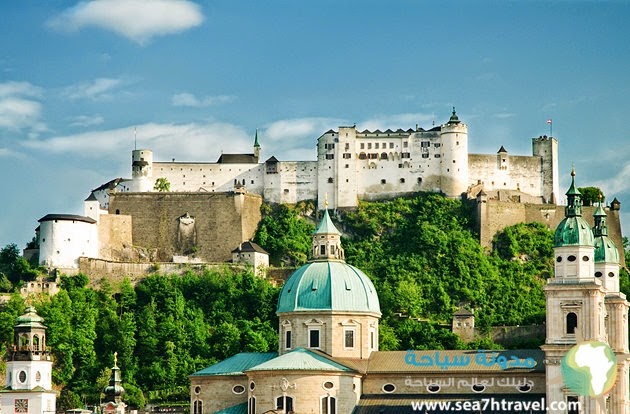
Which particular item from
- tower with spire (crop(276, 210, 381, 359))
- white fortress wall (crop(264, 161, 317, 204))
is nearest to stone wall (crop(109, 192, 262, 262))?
white fortress wall (crop(264, 161, 317, 204))

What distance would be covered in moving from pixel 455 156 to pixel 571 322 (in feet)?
167

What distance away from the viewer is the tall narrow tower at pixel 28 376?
7869cm

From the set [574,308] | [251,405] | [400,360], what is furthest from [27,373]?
[574,308]

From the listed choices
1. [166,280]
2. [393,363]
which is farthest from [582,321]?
[166,280]

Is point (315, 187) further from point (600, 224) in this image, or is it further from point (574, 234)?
point (574, 234)

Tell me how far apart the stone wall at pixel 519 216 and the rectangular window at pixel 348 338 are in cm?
3879

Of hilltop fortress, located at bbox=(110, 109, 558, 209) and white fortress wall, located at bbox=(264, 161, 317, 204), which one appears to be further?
white fortress wall, located at bbox=(264, 161, 317, 204)

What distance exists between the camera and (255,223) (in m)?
127

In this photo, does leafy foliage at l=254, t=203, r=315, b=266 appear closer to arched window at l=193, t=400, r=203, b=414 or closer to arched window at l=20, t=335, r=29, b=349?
arched window at l=193, t=400, r=203, b=414

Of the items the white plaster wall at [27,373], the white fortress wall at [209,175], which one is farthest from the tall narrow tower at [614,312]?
the white fortress wall at [209,175]

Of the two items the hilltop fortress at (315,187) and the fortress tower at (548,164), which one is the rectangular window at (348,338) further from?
the fortress tower at (548,164)

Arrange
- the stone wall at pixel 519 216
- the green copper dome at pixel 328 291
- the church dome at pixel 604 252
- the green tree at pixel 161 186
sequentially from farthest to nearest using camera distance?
the green tree at pixel 161 186 → the stone wall at pixel 519 216 → the green copper dome at pixel 328 291 → the church dome at pixel 604 252

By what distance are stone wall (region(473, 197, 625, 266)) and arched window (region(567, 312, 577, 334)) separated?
45250mm

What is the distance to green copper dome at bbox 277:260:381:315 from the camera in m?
85.6
